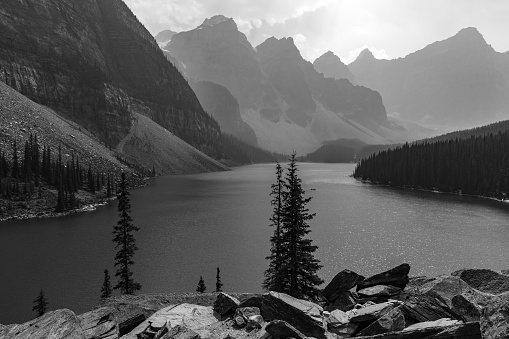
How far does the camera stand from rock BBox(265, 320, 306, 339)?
14.5 metres

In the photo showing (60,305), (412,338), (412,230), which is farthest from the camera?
(412,230)

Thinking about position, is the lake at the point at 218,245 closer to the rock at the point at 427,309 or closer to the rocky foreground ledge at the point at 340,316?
the rocky foreground ledge at the point at 340,316

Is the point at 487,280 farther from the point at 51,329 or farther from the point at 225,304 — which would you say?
the point at 51,329

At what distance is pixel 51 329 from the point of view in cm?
1719

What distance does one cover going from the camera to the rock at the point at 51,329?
55.4 feet

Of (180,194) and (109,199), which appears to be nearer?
(109,199)

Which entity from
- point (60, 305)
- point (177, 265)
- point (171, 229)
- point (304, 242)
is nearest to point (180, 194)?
point (171, 229)

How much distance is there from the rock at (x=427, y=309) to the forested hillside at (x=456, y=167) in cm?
14111

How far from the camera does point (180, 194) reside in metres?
133

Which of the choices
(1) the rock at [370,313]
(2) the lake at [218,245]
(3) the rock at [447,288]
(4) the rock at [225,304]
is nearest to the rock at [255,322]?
(4) the rock at [225,304]

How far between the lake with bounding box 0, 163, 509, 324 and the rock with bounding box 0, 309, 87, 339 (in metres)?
21.5

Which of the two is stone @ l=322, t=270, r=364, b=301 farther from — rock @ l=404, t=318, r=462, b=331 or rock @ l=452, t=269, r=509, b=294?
rock @ l=404, t=318, r=462, b=331

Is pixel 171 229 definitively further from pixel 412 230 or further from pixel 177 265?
pixel 412 230

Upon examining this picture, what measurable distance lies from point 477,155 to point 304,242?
14873cm
